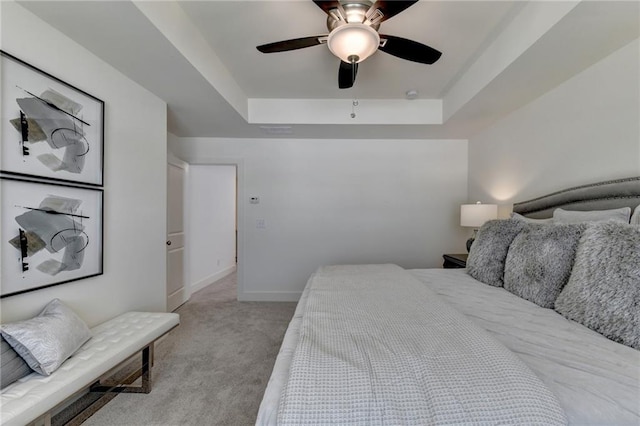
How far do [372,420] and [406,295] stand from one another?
2.95 ft

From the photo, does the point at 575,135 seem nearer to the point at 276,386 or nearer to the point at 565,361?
the point at 565,361

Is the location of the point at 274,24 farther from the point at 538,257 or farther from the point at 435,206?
the point at 435,206

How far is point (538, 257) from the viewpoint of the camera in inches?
61.6

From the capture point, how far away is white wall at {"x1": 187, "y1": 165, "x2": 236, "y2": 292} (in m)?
4.24

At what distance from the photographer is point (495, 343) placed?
0.97 meters

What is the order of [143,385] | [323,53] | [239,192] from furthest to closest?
1. [239,192]
2. [323,53]
3. [143,385]

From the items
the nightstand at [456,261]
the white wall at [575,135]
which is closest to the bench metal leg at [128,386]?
the nightstand at [456,261]

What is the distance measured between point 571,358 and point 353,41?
1.79m

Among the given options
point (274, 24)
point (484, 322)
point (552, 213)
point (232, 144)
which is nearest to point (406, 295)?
point (484, 322)

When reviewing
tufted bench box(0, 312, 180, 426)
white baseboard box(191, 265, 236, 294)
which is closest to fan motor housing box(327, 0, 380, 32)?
tufted bench box(0, 312, 180, 426)

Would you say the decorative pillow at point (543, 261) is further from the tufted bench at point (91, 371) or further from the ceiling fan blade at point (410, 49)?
the tufted bench at point (91, 371)

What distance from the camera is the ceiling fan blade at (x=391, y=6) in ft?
4.41

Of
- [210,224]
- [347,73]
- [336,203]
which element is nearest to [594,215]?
[347,73]

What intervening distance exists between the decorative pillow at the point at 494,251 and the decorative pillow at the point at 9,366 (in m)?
2.76
